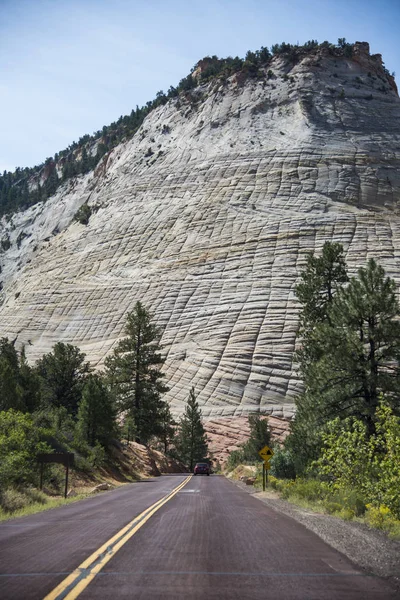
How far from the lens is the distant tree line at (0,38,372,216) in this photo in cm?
10981

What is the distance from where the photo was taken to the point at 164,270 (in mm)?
69938

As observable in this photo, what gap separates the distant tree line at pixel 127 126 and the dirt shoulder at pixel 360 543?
106m

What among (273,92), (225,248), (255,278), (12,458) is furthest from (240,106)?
(12,458)

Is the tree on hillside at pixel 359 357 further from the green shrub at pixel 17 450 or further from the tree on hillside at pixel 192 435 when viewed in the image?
the tree on hillside at pixel 192 435

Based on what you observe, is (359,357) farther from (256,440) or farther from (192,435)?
(192,435)

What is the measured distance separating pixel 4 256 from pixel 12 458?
99.4 metres

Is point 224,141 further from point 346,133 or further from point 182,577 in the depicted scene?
point 182,577

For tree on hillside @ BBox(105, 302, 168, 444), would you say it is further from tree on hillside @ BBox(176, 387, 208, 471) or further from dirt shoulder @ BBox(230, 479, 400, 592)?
dirt shoulder @ BBox(230, 479, 400, 592)

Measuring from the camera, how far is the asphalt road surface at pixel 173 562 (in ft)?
18.1

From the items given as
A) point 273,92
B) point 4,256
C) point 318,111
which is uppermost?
point 273,92

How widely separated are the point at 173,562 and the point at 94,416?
26.8 metres

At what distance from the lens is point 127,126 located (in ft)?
420

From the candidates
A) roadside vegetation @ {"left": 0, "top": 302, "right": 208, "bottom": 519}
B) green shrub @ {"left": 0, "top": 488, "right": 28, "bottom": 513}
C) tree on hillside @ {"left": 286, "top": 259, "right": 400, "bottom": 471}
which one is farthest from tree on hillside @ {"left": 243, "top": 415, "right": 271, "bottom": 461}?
green shrub @ {"left": 0, "top": 488, "right": 28, "bottom": 513}

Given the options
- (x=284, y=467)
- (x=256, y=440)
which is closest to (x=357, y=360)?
(x=284, y=467)
